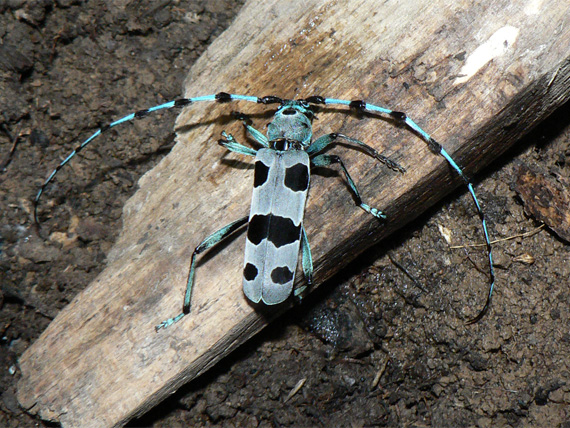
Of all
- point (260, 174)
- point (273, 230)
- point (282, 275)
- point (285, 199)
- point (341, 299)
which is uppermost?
point (260, 174)

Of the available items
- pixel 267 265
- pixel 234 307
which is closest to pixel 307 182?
pixel 267 265

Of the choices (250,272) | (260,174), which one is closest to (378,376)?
(250,272)

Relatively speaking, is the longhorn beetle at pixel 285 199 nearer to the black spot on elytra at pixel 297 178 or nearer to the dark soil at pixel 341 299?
the black spot on elytra at pixel 297 178

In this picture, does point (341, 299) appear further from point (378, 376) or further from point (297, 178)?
point (297, 178)

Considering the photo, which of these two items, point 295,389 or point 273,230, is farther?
point 295,389

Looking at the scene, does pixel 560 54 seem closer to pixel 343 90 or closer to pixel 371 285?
pixel 343 90

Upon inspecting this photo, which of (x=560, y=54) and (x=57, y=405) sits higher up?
(x=57, y=405)

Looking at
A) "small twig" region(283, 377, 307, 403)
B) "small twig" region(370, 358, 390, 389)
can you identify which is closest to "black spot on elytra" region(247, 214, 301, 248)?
"small twig" region(283, 377, 307, 403)
